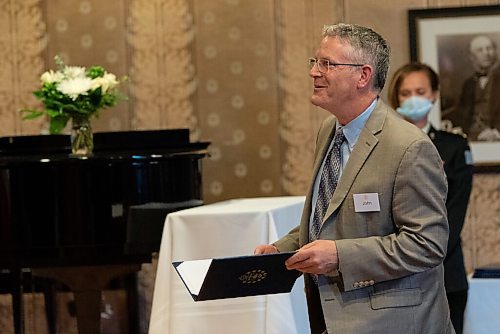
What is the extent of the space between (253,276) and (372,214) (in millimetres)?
374

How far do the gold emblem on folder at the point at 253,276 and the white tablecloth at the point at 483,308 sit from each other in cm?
270

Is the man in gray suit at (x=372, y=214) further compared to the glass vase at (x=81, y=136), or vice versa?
the glass vase at (x=81, y=136)

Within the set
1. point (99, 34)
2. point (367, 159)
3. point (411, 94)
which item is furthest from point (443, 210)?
point (99, 34)

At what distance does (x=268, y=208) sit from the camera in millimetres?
4016

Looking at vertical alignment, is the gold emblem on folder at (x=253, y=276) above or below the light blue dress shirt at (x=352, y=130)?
below

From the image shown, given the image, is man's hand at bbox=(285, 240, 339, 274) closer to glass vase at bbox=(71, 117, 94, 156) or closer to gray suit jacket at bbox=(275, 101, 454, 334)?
gray suit jacket at bbox=(275, 101, 454, 334)

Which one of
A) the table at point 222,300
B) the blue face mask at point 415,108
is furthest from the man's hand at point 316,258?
the blue face mask at point 415,108

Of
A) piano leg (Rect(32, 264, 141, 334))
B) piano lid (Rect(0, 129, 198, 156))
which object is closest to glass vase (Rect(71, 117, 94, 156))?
piano lid (Rect(0, 129, 198, 156))

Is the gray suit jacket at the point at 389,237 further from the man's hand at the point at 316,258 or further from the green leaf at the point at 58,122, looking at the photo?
the green leaf at the point at 58,122

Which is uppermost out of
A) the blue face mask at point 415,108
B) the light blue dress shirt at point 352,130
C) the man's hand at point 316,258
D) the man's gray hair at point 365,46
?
the man's gray hair at point 365,46

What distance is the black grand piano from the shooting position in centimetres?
500

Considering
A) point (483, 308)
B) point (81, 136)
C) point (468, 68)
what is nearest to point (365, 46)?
point (483, 308)

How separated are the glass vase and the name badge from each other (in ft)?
9.71

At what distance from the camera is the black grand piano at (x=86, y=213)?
16.4ft
